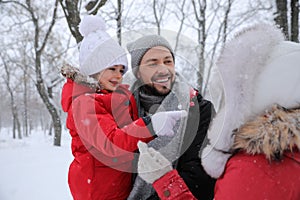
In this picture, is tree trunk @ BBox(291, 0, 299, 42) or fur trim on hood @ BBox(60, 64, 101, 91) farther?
tree trunk @ BBox(291, 0, 299, 42)

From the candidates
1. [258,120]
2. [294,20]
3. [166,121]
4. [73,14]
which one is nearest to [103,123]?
[166,121]

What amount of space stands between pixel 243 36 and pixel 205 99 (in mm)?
608

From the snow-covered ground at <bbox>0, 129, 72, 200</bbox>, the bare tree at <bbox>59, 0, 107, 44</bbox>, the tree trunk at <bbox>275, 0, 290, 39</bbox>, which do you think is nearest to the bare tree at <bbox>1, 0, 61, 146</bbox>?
the snow-covered ground at <bbox>0, 129, 72, 200</bbox>

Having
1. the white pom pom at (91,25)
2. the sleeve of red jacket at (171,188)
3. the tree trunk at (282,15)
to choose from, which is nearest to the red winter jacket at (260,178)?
the sleeve of red jacket at (171,188)

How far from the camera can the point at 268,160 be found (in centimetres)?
86

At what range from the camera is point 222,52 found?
991 millimetres

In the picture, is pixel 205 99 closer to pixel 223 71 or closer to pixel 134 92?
pixel 134 92

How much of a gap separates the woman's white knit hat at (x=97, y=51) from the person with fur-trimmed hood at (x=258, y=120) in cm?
93

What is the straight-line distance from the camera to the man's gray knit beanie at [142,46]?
1553mm

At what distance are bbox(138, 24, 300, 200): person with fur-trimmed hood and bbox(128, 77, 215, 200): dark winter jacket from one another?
0.33 meters

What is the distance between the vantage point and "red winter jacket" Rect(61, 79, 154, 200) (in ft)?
4.46

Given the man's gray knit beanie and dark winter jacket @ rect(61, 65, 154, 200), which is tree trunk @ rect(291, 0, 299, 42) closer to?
the man's gray knit beanie

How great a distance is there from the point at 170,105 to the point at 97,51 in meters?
0.66

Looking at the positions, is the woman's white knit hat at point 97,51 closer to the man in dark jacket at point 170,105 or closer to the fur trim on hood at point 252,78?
the man in dark jacket at point 170,105
